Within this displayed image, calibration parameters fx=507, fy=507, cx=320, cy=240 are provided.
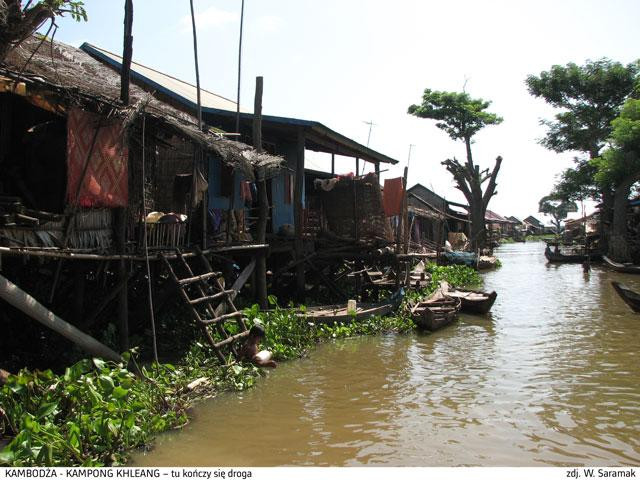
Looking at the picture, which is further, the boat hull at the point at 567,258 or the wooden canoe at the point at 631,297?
the boat hull at the point at 567,258

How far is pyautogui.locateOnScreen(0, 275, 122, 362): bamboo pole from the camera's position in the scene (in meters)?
5.67

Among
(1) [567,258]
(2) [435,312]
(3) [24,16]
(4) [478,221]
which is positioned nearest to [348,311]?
(2) [435,312]

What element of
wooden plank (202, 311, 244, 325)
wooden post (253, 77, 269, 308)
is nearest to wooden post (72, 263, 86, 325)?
wooden plank (202, 311, 244, 325)

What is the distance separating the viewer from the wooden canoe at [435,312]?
40.3 ft

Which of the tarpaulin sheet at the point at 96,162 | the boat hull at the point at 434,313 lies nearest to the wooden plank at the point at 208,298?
the tarpaulin sheet at the point at 96,162

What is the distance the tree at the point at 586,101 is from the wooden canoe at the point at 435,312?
24.7 m

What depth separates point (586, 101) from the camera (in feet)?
120

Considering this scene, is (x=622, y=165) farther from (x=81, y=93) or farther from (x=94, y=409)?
(x=94, y=409)

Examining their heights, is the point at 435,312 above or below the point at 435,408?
above

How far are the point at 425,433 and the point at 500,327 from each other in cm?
804

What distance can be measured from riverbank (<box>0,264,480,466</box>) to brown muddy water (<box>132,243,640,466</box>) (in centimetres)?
25

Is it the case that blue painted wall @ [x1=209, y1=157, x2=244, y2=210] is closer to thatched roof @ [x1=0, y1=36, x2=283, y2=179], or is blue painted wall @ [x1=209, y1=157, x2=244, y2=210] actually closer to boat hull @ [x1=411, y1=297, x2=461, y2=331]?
thatched roof @ [x1=0, y1=36, x2=283, y2=179]

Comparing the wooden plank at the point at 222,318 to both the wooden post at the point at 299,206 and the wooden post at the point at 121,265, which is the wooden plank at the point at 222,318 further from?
the wooden post at the point at 299,206

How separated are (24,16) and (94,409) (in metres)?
3.90
